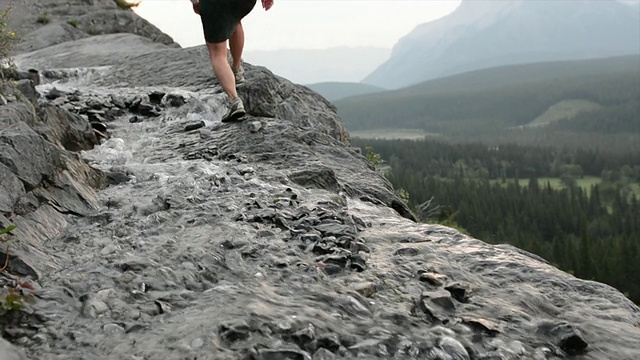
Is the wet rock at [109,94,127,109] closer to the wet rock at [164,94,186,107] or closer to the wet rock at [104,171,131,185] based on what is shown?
the wet rock at [164,94,186,107]


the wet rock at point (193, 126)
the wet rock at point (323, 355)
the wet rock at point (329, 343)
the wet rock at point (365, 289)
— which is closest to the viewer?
the wet rock at point (323, 355)

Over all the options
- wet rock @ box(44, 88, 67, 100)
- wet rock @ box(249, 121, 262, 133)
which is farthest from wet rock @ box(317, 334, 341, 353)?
wet rock @ box(44, 88, 67, 100)

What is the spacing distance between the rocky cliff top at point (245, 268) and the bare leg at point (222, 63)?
86 centimetres

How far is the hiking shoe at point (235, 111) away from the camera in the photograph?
32.1 feet

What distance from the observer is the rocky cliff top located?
13.8 feet

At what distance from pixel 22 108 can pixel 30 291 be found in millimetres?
4248

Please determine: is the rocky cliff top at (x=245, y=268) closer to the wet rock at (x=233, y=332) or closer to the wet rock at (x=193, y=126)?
the wet rock at (x=233, y=332)

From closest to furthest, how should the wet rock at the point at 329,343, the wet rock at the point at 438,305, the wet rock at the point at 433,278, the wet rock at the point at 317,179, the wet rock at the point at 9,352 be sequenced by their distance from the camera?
the wet rock at the point at 9,352 < the wet rock at the point at 329,343 < the wet rock at the point at 438,305 < the wet rock at the point at 433,278 < the wet rock at the point at 317,179

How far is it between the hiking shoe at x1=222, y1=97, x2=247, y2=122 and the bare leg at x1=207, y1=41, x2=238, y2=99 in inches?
10.7

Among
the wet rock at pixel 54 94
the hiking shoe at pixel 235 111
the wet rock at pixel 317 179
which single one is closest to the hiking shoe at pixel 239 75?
the hiking shoe at pixel 235 111

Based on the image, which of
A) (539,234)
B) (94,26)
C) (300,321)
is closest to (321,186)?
(300,321)

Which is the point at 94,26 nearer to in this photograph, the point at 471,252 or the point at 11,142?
the point at 11,142

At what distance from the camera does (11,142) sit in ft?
20.7

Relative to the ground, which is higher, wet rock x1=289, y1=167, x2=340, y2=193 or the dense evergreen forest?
wet rock x1=289, y1=167, x2=340, y2=193
